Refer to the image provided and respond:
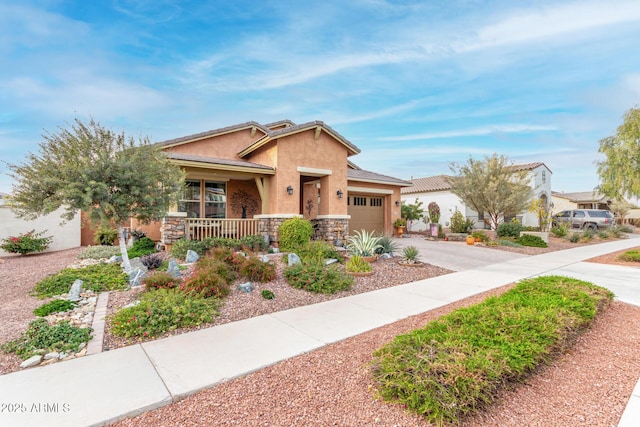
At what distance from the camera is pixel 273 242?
11.4 m

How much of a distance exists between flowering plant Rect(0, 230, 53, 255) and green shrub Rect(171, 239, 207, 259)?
5910mm

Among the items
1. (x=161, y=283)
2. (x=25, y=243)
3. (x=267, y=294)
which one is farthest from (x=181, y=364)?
(x=25, y=243)

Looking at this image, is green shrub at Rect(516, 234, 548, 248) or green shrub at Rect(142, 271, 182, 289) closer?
green shrub at Rect(142, 271, 182, 289)

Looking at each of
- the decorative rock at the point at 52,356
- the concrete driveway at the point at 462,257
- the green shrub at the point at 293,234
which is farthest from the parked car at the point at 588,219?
the decorative rock at the point at 52,356

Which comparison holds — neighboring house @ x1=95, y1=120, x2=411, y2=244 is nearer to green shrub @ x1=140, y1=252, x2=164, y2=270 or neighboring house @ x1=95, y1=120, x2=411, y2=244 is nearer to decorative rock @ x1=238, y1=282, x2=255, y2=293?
green shrub @ x1=140, y1=252, x2=164, y2=270

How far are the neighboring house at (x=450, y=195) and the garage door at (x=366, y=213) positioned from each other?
664 centimetres

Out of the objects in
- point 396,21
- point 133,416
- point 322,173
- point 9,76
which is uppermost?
point 396,21

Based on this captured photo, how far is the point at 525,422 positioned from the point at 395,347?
1.16m

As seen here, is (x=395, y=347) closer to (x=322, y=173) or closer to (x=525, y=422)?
(x=525, y=422)

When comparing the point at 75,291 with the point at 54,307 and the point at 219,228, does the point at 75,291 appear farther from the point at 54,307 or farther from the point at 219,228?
the point at 219,228

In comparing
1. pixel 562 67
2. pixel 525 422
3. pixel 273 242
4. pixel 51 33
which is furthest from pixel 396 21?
pixel 525 422

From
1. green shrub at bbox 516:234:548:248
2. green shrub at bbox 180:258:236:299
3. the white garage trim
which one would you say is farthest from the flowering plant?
green shrub at bbox 516:234:548:248

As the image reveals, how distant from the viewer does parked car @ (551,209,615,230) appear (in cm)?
2486

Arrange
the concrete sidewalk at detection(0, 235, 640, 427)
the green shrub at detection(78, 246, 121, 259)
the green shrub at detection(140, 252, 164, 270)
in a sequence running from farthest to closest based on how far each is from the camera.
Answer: the green shrub at detection(78, 246, 121, 259) < the green shrub at detection(140, 252, 164, 270) < the concrete sidewalk at detection(0, 235, 640, 427)
